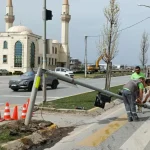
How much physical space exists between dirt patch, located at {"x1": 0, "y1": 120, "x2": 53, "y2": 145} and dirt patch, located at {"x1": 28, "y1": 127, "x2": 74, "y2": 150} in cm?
43

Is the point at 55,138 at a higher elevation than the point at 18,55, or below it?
below

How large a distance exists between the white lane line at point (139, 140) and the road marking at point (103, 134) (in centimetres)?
61

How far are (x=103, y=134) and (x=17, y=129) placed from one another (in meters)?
2.17

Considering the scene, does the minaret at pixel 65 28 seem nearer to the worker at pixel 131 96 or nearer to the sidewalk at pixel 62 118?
the sidewalk at pixel 62 118

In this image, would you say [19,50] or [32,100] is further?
[19,50]

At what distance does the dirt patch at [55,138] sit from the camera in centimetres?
757

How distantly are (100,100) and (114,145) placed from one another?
370cm

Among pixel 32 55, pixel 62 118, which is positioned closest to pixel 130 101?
pixel 62 118

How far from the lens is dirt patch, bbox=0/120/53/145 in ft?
25.2

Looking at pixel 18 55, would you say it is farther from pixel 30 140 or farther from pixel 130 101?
pixel 30 140

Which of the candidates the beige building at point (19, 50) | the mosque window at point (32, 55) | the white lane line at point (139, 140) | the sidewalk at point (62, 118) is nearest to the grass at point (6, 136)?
the sidewalk at point (62, 118)

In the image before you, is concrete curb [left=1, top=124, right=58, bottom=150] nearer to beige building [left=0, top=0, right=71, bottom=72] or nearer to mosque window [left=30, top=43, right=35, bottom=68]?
beige building [left=0, top=0, right=71, bottom=72]

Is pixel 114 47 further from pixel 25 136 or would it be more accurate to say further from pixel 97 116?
pixel 25 136

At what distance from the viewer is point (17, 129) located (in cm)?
841
